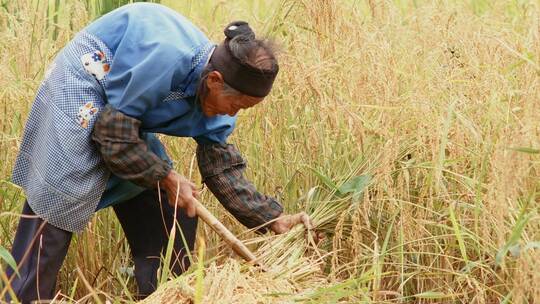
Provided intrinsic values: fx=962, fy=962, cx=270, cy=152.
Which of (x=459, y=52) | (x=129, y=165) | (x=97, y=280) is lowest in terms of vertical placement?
(x=97, y=280)

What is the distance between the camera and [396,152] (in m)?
2.52

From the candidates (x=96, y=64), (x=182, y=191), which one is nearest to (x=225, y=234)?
(x=182, y=191)

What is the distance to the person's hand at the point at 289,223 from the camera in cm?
271

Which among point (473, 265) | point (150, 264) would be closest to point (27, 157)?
point (150, 264)

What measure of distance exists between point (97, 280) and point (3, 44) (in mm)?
923

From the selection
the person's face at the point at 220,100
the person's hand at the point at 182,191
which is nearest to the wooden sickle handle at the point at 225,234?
the person's hand at the point at 182,191

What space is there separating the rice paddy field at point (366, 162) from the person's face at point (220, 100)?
0.21 meters

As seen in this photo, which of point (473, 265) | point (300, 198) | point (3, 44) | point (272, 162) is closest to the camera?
point (473, 265)

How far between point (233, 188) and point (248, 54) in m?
0.48

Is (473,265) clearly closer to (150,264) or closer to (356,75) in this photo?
(356,75)

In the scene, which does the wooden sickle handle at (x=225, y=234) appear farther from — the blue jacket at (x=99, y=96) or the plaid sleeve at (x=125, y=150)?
the blue jacket at (x=99, y=96)

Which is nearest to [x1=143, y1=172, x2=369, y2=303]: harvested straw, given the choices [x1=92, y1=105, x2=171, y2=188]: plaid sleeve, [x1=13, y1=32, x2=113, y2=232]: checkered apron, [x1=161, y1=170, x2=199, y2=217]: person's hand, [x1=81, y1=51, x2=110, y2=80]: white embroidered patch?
[x1=161, y1=170, x2=199, y2=217]: person's hand

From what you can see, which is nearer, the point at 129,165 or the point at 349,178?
the point at 129,165

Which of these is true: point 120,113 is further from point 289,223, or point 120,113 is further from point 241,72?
point 289,223
